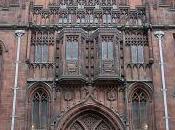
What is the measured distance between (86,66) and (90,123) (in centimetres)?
320

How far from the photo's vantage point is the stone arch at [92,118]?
23641 mm

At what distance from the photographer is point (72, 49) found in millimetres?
24844

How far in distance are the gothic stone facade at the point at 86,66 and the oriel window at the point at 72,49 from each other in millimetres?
22

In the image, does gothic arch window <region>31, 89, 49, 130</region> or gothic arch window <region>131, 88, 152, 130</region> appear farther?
gothic arch window <region>131, 88, 152, 130</region>

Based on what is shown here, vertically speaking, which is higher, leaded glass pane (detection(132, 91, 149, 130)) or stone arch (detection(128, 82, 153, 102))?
stone arch (detection(128, 82, 153, 102))

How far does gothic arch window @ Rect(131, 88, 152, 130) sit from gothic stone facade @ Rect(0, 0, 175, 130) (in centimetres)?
5

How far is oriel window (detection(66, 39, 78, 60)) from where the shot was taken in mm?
24672

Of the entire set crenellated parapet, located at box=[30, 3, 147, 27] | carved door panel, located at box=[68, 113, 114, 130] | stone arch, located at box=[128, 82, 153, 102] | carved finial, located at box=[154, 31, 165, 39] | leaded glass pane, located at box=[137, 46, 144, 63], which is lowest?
carved door panel, located at box=[68, 113, 114, 130]

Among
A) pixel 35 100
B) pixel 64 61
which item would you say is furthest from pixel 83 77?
pixel 35 100

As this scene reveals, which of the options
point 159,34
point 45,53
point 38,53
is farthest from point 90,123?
point 159,34

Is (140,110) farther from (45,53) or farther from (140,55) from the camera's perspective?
(45,53)

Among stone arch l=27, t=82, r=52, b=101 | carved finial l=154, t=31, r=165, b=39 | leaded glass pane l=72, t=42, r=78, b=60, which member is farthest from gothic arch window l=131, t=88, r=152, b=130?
stone arch l=27, t=82, r=52, b=101

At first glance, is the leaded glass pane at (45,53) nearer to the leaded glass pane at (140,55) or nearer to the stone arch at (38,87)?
the stone arch at (38,87)

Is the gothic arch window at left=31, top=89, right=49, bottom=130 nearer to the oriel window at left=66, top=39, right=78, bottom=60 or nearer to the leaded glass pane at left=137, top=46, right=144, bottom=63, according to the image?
the oriel window at left=66, top=39, right=78, bottom=60
